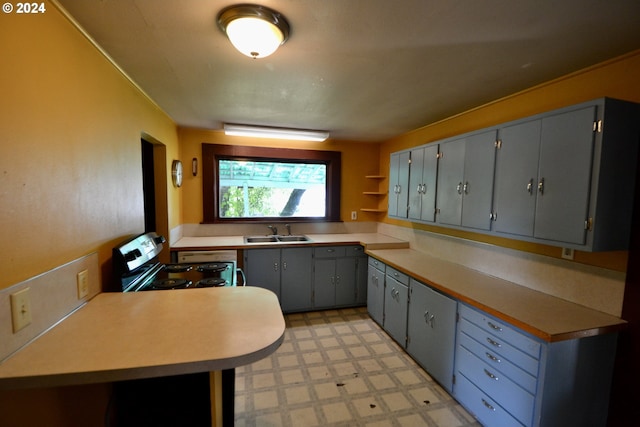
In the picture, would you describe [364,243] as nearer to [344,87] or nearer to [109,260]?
[344,87]

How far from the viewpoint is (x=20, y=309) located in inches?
38.1

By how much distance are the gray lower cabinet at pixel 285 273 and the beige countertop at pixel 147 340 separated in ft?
5.70

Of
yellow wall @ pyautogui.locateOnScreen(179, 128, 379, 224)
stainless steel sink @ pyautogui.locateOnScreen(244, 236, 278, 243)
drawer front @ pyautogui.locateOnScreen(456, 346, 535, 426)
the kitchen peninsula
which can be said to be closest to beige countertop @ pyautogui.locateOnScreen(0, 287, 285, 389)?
the kitchen peninsula

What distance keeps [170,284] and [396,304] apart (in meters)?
2.04

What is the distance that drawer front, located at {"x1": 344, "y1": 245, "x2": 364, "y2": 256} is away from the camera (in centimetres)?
351

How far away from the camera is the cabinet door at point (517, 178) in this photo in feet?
5.64

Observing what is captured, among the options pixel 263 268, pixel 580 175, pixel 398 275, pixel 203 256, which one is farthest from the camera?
pixel 263 268

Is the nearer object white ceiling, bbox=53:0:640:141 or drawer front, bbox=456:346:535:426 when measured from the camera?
white ceiling, bbox=53:0:640:141

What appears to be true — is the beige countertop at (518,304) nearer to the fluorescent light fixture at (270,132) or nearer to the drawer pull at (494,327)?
the drawer pull at (494,327)

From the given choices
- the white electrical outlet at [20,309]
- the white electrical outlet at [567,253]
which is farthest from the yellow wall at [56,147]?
the white electrical outlet at [567,253]

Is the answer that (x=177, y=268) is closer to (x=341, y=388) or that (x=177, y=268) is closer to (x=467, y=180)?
(x=341, y=388)

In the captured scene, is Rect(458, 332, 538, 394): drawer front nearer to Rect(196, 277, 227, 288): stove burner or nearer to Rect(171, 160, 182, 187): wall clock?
Rect(196, 277, 227, 288): stove burner

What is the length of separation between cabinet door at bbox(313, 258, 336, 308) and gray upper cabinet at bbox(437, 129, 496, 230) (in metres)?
1.48

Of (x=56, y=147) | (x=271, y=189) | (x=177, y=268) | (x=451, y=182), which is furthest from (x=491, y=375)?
(x=271, y=189)
